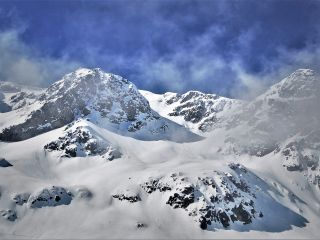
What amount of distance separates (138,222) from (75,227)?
25.3 m

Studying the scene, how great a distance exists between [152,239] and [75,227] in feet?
104

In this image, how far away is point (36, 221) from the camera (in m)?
197

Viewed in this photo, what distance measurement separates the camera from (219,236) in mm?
193625

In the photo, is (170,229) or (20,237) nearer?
(20,237)

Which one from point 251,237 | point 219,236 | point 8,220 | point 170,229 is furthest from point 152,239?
point 8,220

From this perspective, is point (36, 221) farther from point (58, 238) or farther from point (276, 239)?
point (276, 239)

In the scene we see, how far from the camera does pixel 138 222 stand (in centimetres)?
19638

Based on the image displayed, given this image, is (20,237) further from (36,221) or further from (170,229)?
(170,229)

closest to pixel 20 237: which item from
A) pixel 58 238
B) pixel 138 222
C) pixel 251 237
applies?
pixel 58 238

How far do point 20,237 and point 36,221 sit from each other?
629 inches

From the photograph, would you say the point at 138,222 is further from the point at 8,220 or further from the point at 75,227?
the point at 8,220

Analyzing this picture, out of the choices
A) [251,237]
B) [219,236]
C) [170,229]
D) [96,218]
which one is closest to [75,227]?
[96,218]

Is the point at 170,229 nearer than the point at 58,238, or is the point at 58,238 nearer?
the point at 58,238

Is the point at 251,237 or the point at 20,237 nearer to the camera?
the point at 20,237
